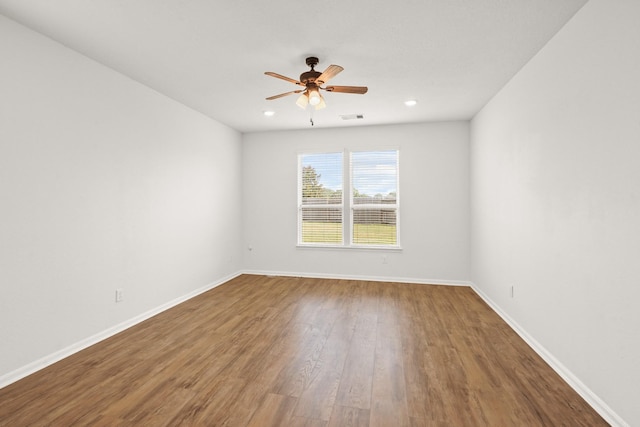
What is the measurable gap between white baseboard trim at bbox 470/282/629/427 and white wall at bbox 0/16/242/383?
394 centimetres

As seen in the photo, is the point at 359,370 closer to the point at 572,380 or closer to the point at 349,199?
the point at 572,380

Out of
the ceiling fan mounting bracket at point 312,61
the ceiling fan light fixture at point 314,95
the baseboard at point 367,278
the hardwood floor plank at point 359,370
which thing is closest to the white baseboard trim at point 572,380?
the hardwood floor plank at point 359,370

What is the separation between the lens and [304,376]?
2.29m

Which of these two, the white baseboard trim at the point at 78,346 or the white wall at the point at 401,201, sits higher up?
the white wall at the point at 401,201

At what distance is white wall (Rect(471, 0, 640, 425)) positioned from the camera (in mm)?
1688

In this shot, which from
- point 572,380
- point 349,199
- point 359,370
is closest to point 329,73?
Answer: point 359,370

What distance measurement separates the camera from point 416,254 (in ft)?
16.7

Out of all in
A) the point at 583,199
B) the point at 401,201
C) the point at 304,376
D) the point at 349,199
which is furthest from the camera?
the point at 349,199

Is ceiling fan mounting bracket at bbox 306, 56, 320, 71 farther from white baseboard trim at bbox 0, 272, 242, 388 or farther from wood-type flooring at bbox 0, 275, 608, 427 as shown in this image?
white baseboard trim at bbox 0, 272, 242, 388

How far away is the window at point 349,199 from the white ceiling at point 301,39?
5.50 feet

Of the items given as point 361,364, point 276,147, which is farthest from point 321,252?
point 361,364

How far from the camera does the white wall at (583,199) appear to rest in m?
1.69

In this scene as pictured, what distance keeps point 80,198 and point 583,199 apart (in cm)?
→ 401

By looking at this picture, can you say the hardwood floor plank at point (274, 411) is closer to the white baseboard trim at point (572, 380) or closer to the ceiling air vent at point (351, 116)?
the white baseboard trim at point (572, 380)
